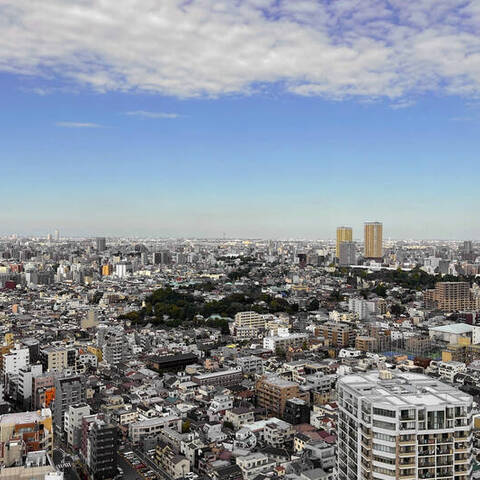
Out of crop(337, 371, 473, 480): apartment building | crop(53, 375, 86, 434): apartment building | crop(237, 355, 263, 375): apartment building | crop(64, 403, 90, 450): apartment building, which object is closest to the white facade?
crop(53, 375, 86, 434): apartment building

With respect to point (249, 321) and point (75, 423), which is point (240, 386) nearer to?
point (75, 423)

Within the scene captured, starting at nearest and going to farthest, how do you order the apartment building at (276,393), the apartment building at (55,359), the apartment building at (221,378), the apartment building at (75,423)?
the apartment building at (75,423) → the apartment building at (276,393) → the apartment building at (221,378) → the apartment building at (55,359)

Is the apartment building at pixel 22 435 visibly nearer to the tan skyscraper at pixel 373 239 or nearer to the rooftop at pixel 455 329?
the rooftop at pixel 455 329

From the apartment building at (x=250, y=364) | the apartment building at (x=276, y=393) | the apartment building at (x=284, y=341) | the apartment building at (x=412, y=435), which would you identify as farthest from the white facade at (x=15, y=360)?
the apartment building at (x=412, y=435)

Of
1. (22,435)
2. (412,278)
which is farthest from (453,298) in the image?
(22,435)

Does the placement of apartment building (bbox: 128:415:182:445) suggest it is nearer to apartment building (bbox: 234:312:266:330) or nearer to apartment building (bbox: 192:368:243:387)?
apartment building (bbox: 192:368:243:387)

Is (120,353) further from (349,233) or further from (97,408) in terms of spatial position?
(349,233)
